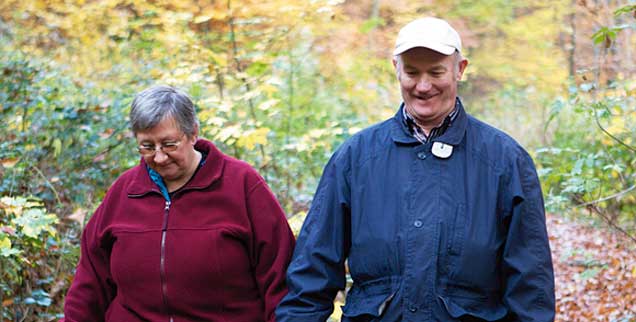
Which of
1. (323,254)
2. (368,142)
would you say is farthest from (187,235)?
(368,142)

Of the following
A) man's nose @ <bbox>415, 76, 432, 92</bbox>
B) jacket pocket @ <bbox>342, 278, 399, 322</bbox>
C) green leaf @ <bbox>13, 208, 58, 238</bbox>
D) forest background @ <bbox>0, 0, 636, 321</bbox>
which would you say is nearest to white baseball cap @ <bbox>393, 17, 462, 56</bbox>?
man's nose @ <bbox>415, 76, 432, 92</bbox>

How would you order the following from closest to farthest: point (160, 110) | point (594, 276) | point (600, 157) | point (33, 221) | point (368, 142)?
point (368, 142) → point (160, 110) → point (33, 221) → point (600, 157) → point (594, 276)

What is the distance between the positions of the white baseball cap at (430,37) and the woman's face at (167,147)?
1023mm

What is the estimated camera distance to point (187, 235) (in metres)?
3.17

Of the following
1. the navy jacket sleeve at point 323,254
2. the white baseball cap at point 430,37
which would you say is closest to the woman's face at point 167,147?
the navy jacket sleeve at point 323,254

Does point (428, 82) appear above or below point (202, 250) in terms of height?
above

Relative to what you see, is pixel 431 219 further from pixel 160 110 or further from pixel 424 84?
pixel 160 110

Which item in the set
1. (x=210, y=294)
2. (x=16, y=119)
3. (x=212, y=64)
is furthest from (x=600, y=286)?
(x=16, y=119)

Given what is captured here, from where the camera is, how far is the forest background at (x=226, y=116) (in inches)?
189

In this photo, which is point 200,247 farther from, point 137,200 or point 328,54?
point 328,54

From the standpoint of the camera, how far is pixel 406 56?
2.64 m

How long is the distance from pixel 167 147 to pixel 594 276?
170 inches

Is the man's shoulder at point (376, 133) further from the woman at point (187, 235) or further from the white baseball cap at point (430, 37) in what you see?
the woman at point (187, 235)

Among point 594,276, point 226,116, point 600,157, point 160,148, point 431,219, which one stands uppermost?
point 160,148
